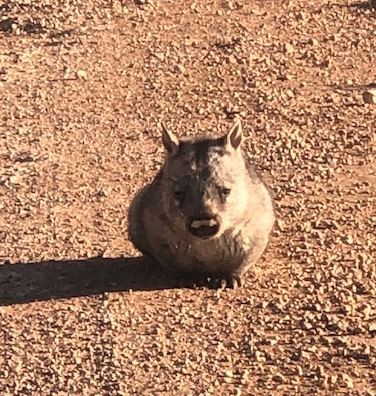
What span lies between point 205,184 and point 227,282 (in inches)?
30.5

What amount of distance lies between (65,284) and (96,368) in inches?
53.6

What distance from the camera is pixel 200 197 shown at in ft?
28.7

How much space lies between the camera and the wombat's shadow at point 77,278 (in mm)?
9227

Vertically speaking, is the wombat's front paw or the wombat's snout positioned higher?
the wombat's snout

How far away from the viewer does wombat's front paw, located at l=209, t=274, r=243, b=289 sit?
916 centimetres

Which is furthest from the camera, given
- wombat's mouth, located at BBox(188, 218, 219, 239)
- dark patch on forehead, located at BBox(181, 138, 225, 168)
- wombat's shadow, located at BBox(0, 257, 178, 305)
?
wombat's shadow, located at BBox(0, 257, 178, 305)

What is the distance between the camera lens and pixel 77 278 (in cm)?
941

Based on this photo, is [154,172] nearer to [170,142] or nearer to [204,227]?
[170,142]

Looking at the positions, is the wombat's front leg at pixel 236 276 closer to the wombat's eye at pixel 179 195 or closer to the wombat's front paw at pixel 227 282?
the wombat's front paw at pixel 227 282

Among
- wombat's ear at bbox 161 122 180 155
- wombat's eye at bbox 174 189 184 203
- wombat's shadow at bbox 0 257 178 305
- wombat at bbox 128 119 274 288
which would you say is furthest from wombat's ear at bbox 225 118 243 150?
wombat's shadow at bbox 0 257 178 305

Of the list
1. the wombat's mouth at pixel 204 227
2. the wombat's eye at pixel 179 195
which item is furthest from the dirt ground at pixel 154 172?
the wombat's eye at pixel 179 195

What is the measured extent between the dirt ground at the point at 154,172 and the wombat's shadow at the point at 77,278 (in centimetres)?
2

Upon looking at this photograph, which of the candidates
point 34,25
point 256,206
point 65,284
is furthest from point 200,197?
point 34,25

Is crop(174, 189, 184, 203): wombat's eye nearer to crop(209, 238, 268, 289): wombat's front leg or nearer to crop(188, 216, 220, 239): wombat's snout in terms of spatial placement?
crop(188, 216, 220, 239): wombat's snout
